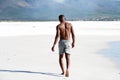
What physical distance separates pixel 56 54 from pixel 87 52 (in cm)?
150

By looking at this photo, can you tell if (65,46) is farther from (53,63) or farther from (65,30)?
(53,63)

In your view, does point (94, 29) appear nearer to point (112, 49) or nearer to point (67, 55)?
point (112, 49)

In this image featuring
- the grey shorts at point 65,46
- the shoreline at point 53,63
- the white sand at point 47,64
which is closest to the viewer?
the grey shorts at point 65,46

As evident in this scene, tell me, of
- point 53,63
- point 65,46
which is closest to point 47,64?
point 53,63

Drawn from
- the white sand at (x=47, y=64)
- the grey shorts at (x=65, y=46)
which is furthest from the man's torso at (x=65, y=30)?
the white sand at (x=47, y=64)

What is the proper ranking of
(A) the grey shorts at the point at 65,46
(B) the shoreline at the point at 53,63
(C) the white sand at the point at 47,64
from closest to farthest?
(A) the grey shorts at the point at 65,46
(C) the white sand at the point at 47,64
(B) the shoreline at the point at 53,63

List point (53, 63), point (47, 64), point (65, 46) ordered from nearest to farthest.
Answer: point (65, 46), point (47, 64), point (53, 63)

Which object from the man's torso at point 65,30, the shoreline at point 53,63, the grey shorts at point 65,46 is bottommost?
the shoreline at point 53,63

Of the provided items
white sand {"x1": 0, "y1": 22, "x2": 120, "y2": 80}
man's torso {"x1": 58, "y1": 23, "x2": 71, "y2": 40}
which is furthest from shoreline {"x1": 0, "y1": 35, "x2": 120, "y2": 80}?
man's torso {"x1": 58, "y1": 23, "x2": 71, "y2": 40}

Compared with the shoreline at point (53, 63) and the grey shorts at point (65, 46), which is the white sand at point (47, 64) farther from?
the grey shorts at point (65, 46)

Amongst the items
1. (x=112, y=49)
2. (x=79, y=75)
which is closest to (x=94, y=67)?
(x=79, y=75)

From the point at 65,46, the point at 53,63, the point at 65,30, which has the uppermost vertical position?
the point at 65,30

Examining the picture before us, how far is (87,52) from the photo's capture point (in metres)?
19.6

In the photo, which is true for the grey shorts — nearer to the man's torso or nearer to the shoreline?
the man's torso
